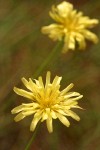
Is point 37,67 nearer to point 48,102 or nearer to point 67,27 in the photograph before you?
point 67,27

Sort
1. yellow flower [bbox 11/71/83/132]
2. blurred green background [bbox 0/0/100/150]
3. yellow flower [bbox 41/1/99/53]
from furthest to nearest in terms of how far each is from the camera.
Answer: blurred green background [bbox 0/0/100/150], yellow flower [bbox 41/1/99/53], yellow flower [bbox 11/71/83/132]

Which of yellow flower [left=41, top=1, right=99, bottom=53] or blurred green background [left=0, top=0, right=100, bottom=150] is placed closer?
yellow flower [left=41, top=1, right=99, bottom=53]

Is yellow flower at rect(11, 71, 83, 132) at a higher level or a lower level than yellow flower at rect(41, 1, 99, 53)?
lower

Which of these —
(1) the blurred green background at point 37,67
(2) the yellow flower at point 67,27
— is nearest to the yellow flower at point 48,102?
(2) the yellow flower at point 67,27

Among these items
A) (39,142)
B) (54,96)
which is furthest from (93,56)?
(54,96)

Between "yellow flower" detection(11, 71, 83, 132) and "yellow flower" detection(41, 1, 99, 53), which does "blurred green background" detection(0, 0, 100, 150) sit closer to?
"yellow flower" detection(41, 1, 99, 53)

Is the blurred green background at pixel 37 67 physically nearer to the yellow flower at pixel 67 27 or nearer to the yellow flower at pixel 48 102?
the yellow flower at pixel 67 27

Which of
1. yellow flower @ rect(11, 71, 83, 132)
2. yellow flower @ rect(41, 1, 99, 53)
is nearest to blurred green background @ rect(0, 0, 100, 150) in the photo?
yellow flower @ rect(41, 1, 99, 53)

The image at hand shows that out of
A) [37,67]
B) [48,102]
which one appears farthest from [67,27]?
[37,67]

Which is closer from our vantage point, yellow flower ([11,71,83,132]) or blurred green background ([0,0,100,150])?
yellow flower ([11,71,83,132])

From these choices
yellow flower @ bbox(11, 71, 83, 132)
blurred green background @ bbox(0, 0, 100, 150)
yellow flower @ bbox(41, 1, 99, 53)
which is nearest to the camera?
yellow flower @ bbox(11, 71, 83, 132)
